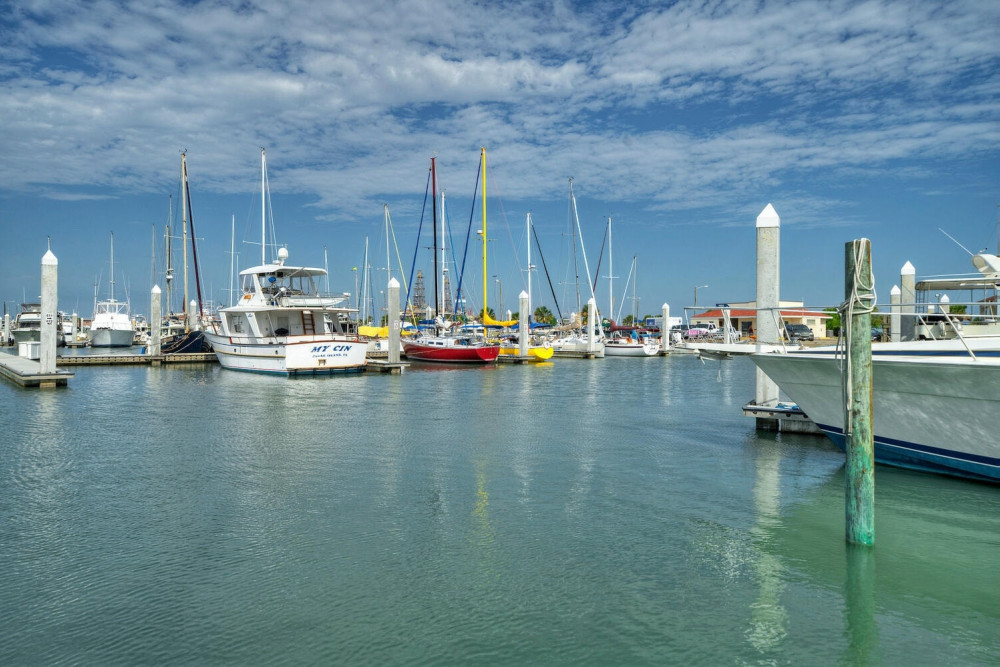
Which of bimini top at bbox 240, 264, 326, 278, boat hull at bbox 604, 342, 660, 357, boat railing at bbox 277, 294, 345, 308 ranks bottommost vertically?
boat hull at bbox 604, 342, 660, 357

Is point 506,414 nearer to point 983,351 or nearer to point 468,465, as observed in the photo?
point 468,465

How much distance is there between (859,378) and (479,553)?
4.79m

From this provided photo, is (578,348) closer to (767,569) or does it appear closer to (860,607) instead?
(767,569)

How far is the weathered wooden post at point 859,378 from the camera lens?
302 inches

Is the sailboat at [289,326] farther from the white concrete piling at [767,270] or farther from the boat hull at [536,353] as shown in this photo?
the white concrete piling at [767,270]

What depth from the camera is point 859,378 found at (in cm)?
777

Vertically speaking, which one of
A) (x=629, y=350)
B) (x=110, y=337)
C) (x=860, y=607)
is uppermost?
(x=110, y=337)

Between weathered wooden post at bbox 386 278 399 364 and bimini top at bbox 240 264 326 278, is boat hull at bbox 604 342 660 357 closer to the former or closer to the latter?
weathered wooden post at bbox 386 278 399 364

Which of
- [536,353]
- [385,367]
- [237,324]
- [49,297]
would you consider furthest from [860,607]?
[536,353]

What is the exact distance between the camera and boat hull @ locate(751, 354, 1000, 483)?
10234 mm

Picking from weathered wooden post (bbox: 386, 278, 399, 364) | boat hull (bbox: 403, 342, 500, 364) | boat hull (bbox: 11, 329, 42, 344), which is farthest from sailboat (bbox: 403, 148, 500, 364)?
boat hull (bbox: 11, 329, 42, 344)

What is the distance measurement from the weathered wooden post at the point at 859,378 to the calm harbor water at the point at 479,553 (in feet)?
3.19

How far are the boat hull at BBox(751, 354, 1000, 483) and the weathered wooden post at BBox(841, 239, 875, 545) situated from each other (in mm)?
3119

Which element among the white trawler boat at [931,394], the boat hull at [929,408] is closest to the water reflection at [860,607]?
the white trawler boat at [931,394]
